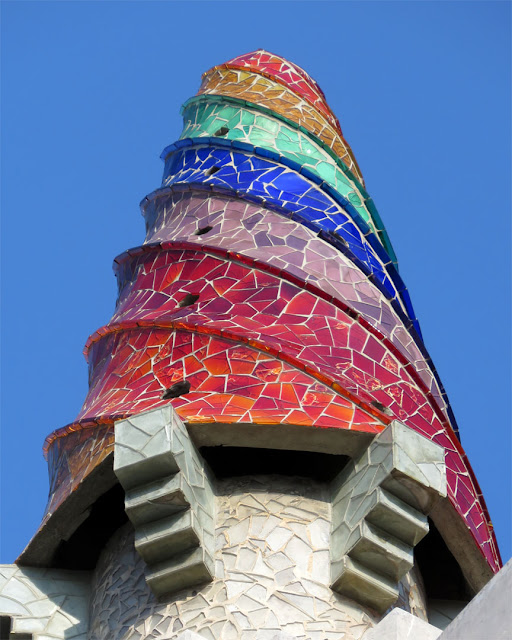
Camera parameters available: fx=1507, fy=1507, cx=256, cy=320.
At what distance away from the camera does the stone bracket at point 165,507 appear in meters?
8.80

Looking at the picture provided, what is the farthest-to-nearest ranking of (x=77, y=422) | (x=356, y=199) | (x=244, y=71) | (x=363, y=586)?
(x=244, y=71), (x=356, y=199), (x=77, y=422), (x=363, y=586)

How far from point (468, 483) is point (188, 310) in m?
2.23

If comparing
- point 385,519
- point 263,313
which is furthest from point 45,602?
point 263,313

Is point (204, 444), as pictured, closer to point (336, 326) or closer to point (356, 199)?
point (336, 326)

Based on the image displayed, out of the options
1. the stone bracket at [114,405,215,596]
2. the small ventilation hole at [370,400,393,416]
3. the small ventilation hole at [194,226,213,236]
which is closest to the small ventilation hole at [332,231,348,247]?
the small ventilation hole at [194,226,213,236]

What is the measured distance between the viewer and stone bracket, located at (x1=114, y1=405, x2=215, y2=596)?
8.80 metres

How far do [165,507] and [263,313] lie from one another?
6.24 ft

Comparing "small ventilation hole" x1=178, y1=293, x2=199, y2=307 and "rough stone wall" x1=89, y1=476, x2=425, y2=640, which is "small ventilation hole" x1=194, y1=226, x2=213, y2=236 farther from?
"rough stone wall" x1=89, y1=476, x2=425, y2=640

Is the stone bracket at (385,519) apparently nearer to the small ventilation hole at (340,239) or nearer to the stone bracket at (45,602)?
the stone bracket at (45,602)

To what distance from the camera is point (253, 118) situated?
12961mm

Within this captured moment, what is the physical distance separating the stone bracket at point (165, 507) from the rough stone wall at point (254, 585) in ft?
0.42

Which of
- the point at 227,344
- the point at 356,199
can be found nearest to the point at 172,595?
the point at 227,344

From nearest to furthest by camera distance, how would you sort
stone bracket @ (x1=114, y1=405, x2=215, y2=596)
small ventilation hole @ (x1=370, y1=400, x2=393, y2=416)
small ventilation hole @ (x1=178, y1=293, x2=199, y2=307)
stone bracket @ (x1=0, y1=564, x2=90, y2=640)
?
stone bracket @ (x1=114, y1=405, x2=215, y2=596)
stone bracket @ (x1=0, y1=564, x2=90, y2=640)
small ventilation hole @ (x1=370, y1=400, x2=393, y2=416)
small ventilation hole @ (x1=178, y1=293, x2=199, y2=307)

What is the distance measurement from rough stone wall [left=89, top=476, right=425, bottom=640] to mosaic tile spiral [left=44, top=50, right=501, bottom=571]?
1.66 feet
